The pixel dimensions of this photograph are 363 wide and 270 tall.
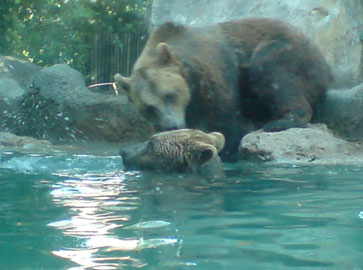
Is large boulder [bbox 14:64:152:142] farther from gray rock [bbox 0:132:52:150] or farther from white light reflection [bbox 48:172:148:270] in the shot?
white light reflection [bbox 48:172:148:270]

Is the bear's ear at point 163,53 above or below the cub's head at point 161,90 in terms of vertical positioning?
above

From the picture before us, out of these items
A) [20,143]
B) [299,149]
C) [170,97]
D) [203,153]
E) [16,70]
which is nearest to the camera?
[203,153]

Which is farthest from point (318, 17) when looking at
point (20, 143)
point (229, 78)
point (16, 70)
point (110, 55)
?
point (16, 70)

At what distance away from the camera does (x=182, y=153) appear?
16.4 feet

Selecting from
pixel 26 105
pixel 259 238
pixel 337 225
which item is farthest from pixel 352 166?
pixel 26 105

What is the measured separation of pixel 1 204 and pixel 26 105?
654 cm

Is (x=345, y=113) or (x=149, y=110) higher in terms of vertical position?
(x=149, y=110)

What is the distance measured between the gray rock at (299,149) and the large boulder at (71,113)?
332 centimetres

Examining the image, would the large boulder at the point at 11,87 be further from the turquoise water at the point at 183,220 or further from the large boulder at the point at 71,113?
the turquoise water at the point at 183,220

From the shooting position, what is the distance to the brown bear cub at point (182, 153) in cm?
495

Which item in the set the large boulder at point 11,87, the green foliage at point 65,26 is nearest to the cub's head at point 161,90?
the large boulder at point 11,87

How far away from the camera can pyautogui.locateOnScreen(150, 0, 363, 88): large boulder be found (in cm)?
989

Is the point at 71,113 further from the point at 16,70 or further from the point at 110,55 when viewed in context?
the point at 110,55

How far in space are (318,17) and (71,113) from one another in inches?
162
